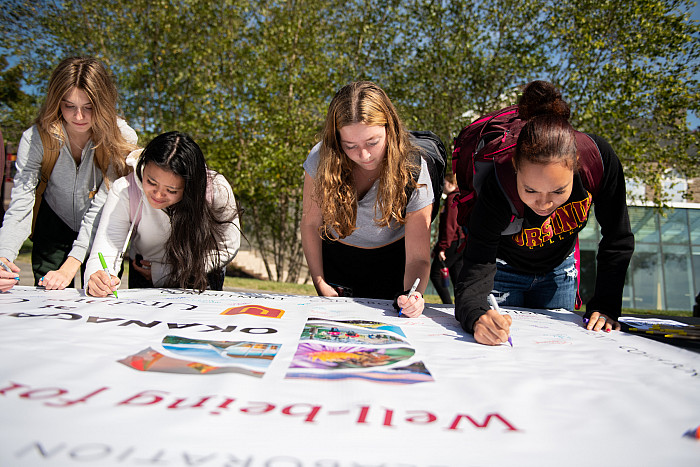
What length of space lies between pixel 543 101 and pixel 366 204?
817mm

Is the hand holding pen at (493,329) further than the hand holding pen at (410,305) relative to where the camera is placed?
No

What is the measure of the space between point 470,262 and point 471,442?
1024mm

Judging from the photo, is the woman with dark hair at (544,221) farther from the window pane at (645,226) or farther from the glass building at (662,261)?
the window pane at (645,226)

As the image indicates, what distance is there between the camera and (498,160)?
164cm

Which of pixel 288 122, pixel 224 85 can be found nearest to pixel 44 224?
pixel 288 122

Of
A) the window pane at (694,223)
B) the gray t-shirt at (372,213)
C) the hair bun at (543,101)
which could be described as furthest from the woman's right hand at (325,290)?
the window pane at (694,223)

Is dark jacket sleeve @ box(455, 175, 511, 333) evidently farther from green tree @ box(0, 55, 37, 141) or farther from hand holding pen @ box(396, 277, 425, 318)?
green tree @ box(0, 55, 37, 141)

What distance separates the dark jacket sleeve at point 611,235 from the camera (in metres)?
1.62

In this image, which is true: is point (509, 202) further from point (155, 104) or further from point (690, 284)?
point (690, 284)

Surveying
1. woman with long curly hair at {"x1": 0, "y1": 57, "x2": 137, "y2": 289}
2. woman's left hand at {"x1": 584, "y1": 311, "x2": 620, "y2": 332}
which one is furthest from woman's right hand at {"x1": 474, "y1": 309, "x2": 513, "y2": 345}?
woman with long curly hair at {"x1": 0, "y1": 57, "x2": 137, "y2": 289}

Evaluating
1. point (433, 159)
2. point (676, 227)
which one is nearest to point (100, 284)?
point (433, 159)

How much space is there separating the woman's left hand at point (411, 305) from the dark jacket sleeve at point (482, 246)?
148 mm

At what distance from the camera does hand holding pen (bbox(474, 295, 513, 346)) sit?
4.52 feet

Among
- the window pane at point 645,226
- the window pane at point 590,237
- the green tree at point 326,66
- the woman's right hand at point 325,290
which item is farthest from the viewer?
the window pane at point 590,237
